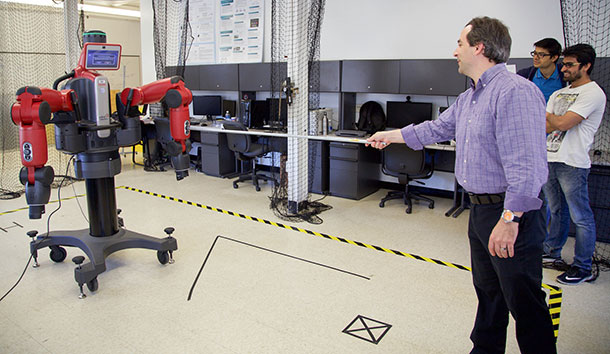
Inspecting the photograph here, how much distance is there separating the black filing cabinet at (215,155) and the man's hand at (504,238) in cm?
518

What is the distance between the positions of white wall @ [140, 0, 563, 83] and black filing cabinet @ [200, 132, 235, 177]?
6.14 feet

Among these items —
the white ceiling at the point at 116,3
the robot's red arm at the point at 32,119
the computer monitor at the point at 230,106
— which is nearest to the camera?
the robot's red arm at the point at 32,119

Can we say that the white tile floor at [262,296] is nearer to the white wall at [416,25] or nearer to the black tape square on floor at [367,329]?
the black tape square on floor at [367,329]

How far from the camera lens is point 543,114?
1.67 meters

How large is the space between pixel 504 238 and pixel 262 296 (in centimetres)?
176

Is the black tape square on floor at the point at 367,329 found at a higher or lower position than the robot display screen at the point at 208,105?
lower

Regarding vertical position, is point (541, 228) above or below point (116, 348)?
above

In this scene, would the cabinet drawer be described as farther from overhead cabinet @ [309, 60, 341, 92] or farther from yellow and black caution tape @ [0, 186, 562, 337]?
yellow and black caution tape @ [0, 186, 562, 337]

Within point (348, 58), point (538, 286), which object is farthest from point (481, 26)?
point (348, 58)

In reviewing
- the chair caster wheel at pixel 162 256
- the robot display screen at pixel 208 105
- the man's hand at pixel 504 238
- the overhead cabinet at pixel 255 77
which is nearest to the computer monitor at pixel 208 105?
the robot display screen at pixel 208 105

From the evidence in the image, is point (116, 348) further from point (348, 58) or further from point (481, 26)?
point (348, 58)

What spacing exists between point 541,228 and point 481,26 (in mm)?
830

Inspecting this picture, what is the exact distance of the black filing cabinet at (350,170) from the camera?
5.36m

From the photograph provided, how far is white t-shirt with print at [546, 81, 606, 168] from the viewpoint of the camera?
3078 millimetres
